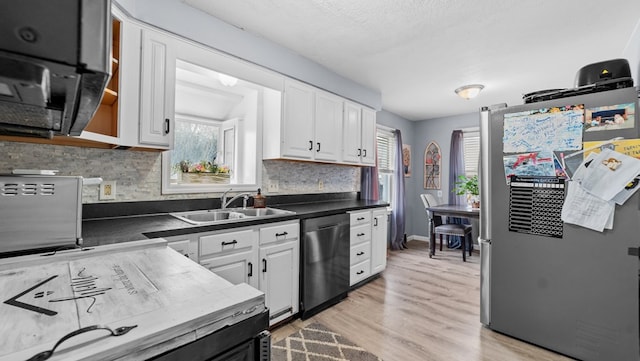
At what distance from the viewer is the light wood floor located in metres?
1.99

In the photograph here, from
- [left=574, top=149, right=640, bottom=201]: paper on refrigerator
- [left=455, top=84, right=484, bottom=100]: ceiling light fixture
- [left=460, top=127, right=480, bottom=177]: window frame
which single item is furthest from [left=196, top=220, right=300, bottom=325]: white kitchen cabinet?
[left=460, top=127, right=480, bottom=177]: window frame

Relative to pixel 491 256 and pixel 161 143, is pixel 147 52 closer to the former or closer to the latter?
pixel 161 143

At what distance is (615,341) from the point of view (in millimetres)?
1704

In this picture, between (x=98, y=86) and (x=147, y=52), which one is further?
(x=147, y=52)

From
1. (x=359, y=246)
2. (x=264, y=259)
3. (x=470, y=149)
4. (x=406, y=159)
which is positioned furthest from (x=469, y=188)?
(x=264, y=259)

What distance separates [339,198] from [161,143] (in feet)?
7.68

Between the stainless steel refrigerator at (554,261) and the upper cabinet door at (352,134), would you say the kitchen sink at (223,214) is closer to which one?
the upper cabinet door at (352,134)

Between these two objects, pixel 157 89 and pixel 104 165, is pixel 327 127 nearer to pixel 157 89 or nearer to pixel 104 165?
pixel 157 89

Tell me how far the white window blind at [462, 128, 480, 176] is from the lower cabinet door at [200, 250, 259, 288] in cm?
450

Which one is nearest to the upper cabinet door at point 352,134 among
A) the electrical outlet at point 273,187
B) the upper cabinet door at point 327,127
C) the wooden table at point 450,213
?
the upper cabinet door at point 327,127

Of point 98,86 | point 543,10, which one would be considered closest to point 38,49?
point 98,86

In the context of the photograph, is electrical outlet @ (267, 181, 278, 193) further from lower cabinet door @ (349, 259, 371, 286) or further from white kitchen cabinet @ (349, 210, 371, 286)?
lower cabinet door @ (349, 259, 371, 286)

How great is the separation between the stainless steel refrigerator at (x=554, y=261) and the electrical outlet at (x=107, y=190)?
106 inches

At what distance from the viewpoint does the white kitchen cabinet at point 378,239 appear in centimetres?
334
